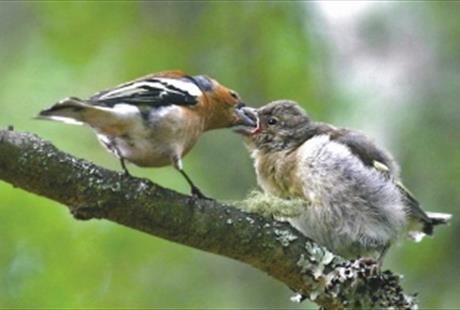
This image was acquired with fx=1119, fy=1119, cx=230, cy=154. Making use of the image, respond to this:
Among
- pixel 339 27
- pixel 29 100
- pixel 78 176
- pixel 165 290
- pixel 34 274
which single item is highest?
pixel 339 27

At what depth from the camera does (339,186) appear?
19.2ft

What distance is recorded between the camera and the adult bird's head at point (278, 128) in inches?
254

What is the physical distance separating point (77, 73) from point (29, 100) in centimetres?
40

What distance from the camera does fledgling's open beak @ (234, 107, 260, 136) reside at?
612 cm

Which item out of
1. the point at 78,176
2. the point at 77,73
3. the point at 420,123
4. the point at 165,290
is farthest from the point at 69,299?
the point at 420,123

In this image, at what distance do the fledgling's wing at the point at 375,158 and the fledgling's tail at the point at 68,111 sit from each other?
1929 millimetres

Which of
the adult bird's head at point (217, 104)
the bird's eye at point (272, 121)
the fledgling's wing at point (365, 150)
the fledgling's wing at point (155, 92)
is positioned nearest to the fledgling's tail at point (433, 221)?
the fledgling's wing at point (365, 150)

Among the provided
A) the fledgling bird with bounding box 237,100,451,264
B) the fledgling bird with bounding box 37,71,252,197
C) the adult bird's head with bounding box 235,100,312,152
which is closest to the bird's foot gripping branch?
the fledgling bird with bounding box 37,71,252,197

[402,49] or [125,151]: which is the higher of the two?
[402,49]

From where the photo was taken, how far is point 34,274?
20.7ft

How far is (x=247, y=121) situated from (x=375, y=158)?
74 cm

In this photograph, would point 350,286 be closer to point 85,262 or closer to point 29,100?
point 85,262

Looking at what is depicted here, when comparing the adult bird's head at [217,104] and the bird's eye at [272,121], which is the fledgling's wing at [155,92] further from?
the bird's eye at [272,121]

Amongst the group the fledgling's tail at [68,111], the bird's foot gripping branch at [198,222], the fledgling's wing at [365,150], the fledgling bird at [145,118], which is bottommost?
the bird's foot gripping branch at [198,222]
